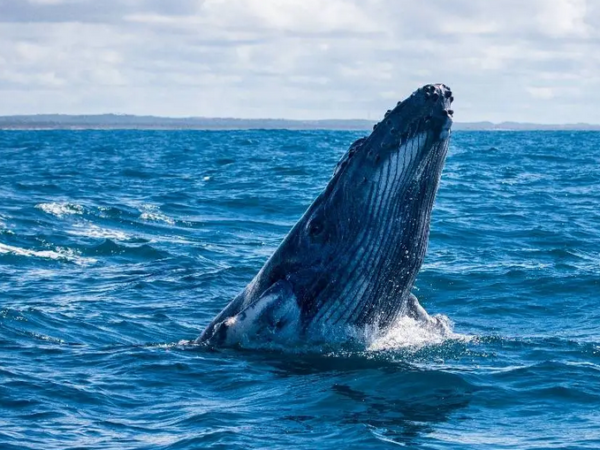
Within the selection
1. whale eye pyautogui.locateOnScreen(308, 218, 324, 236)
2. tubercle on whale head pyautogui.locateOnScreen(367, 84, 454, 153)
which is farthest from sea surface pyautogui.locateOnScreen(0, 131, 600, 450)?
tubercle on whale head pyautogui.locateOnScreen(367, 84, 454, 153)

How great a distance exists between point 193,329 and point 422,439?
591 centimetres

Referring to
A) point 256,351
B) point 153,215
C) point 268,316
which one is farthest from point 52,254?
point 268,316

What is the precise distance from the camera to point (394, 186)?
1034 cm

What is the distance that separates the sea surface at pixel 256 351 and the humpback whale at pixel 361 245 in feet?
1.13

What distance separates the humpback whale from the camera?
1024 cm

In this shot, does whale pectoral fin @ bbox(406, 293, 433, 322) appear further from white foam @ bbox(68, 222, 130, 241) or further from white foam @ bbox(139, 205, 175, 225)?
white foam @ bbox(139, 205, 175, 225)

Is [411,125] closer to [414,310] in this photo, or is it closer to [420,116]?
[420,116]

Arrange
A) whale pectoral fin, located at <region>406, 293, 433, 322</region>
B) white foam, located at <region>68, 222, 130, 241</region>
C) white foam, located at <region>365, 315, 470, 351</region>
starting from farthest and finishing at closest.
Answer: white foam, located at <region>68, 222, 130, 241</region> → whale pectoral fin, located at <region>406, 293, 433, 322</region> → white foam, located at <region>365, 315, 470, 351</region>

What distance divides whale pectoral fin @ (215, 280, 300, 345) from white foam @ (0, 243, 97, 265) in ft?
30.6

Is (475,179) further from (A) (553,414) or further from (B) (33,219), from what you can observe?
(A) (553,414)

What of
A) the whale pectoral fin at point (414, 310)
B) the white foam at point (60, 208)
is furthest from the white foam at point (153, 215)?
the whale pectoral fin at point (414, 310)

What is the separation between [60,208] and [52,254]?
7972 millimetres

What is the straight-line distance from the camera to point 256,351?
36.6 feet

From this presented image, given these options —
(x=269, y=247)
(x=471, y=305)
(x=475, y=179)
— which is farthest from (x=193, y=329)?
(x=475, y=179)
